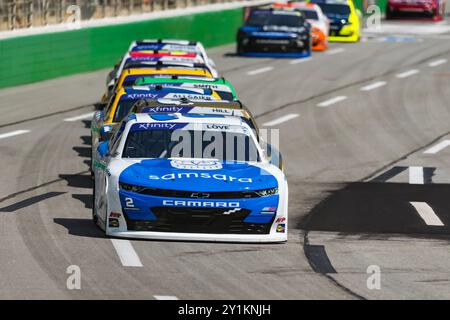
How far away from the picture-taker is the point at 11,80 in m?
30.5

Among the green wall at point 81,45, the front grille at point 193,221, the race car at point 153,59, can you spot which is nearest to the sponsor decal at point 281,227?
the front grille at point 193,221

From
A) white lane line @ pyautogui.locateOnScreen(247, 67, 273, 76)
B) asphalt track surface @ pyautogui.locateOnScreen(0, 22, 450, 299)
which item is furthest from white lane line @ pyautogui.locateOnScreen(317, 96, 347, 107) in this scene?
white lane line @ pyautogui.locateOnScreen(247, 67, 273, 76)

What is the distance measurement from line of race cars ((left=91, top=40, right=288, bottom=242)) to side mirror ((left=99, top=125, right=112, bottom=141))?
0.11ft

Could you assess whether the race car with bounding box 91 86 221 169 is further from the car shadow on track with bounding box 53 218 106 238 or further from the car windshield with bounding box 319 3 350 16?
the car windshield with bounding box 319 3 350 16

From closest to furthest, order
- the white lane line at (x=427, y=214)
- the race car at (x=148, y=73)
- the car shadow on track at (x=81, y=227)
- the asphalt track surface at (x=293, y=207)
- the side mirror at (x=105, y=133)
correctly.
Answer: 1. the asphalt track surface at (x=293, y=207)
2. the car shadow on track at (x=81, y=227)
3. the white lane line at (x=427, y=214)
4. the side mirror at (x=105, y=133)
5. the race car at (x=148, y=73)

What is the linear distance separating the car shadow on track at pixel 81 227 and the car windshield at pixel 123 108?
3.41 meters

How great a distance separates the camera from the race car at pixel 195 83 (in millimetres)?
18250

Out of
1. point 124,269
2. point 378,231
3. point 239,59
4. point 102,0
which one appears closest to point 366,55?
point 239,59

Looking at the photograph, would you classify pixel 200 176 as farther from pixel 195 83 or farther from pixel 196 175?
pixel 195 83

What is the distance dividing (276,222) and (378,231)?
63.1 inches

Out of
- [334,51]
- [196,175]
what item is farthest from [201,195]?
[334,51]

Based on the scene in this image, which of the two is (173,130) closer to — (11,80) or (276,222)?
(276,222)

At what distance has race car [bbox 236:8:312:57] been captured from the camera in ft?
129

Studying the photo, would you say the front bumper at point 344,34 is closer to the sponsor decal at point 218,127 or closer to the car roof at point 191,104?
the car roof at point 191,104
